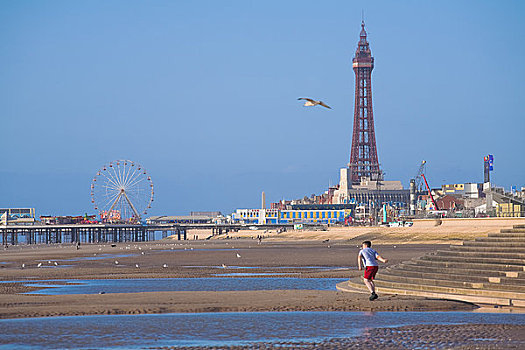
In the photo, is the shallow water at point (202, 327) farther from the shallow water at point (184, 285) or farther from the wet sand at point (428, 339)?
the shallow water at point (184, 285)

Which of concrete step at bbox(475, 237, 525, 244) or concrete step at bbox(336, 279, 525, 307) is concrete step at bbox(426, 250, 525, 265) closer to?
concrete step at bbox(475, 237, 525, 244)

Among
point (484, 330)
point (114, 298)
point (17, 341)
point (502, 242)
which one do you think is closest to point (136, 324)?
point (17, 341)

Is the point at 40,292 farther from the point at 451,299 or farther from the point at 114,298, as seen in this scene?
the point at 451,299

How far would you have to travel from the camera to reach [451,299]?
928 inches

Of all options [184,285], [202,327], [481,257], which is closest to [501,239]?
[481,257]

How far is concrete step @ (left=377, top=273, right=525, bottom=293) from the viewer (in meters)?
23.3

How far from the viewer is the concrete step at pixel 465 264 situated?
24.4 metres

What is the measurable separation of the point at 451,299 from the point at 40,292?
14522mm

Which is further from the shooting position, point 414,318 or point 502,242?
point 502,242

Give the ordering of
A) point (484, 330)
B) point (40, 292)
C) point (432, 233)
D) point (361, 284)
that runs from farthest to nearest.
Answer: point (432, 233) → point (40, 292) → point (361, 284) → point (484, 330)

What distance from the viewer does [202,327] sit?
19.3m

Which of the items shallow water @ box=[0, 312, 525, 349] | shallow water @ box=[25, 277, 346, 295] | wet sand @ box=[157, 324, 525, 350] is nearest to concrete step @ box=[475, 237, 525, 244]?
shallow water @ box=[25, 277, 346, 295]

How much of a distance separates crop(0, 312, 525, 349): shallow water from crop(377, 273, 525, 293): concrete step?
270 cm

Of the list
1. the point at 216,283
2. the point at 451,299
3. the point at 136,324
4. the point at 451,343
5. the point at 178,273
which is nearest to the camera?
the point at 451,343
